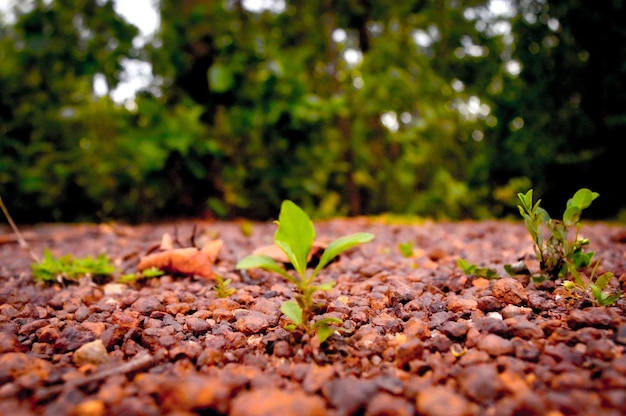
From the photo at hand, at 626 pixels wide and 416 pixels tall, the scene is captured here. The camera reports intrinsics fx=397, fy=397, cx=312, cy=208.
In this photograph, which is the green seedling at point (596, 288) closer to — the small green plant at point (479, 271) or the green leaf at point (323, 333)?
the small green plant at point (479, 271)

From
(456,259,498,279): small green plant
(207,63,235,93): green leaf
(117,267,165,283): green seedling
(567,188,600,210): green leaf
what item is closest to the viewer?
(567,188,600,210): green leaf

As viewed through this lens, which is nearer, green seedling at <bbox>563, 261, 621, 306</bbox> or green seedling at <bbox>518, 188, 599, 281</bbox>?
green seedling at <bbox>563, 261, 621, 306</bbox>

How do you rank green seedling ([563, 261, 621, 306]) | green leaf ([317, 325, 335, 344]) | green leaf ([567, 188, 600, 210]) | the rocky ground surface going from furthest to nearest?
1. green leaf ([567, 188, 600, 210])
2. green seedling ([563, 261, 621, 306])
3. green leaf ([317, 325, 335, 344])
4. the rocky ground surface

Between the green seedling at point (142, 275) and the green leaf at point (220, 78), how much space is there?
2.48 m

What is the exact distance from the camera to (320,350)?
1.00 meters

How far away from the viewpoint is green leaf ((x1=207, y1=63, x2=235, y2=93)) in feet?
12.2

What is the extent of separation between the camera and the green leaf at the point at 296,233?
104 cm

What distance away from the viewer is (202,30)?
4.05 meters

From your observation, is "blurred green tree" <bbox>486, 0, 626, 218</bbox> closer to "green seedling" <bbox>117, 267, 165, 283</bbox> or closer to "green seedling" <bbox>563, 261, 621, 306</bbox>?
"green seedling" <bbox>563, 261, 621, 306</bbox>

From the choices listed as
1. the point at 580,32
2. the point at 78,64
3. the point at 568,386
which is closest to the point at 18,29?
the point at 78,64

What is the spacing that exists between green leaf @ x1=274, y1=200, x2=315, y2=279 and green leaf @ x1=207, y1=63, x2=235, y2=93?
3.00 m

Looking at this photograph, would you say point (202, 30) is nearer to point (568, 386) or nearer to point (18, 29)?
point (18, 29)

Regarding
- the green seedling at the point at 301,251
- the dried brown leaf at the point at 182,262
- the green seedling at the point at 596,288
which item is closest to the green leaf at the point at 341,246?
the green seedling at the point at 301,251

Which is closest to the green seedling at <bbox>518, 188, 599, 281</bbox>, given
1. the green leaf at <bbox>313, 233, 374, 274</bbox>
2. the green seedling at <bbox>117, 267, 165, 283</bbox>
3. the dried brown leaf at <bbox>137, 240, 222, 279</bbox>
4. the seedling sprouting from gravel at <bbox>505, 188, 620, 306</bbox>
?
the seedling sprouting from gravel at <bbox>505, 188, 620, 306</bbox>
